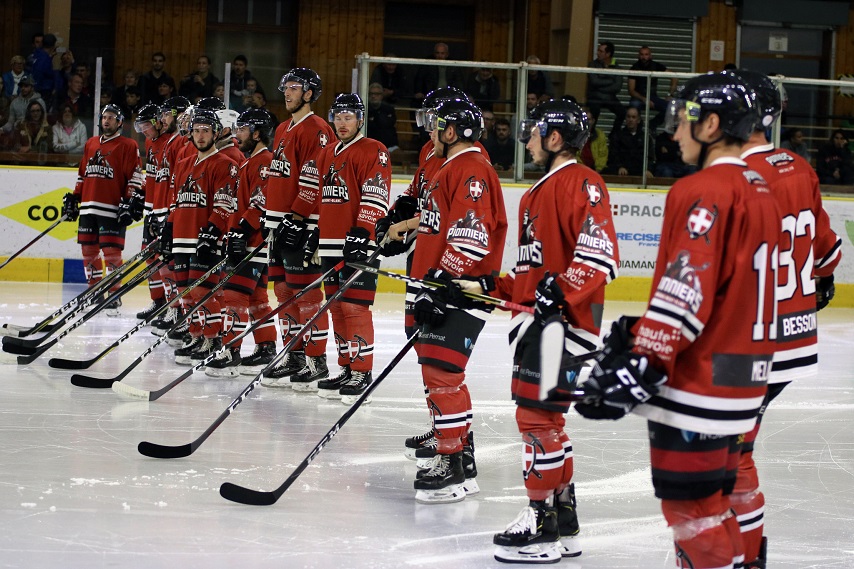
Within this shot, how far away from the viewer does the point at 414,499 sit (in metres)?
4.04

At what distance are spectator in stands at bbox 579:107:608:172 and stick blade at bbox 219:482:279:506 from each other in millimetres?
6845

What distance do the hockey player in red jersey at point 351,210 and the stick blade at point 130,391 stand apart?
0.88m

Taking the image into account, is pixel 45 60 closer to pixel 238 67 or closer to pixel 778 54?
pixel 238 67

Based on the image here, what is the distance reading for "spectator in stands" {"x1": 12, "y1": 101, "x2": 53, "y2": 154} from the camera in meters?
10.3

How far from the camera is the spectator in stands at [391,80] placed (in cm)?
1012

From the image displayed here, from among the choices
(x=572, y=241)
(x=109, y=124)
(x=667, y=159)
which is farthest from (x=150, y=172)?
(x=572, y=241)

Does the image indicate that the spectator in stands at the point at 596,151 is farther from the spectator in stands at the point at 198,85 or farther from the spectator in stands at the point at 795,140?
the spectator in stands at the point at 198,85

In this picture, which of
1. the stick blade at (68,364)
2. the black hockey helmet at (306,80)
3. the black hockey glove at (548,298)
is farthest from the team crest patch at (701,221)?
the stick blade at (68,364)

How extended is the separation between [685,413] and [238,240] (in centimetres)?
428

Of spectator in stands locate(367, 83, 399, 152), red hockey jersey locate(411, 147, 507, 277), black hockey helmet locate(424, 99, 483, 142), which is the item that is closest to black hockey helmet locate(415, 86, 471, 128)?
black hockey helmet locate(424, 99, 483, 142)

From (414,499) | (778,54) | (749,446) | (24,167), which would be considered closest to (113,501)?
(414,499)

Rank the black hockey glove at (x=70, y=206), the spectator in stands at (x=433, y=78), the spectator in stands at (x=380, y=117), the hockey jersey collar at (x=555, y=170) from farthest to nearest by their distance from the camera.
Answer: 1. the spectator in stands at (x=433, y=78)
2. the spectator in stands at (x=380, y=117)
3. the black hockey glove at (x=70, y=206)
4. the hockey jersey collar at (x=555, y=170)

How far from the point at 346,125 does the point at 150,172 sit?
3022mm

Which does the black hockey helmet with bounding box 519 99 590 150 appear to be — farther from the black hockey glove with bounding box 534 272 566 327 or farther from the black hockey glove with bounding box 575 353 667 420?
the black hockey glove with bounding box 575 353 667 420
